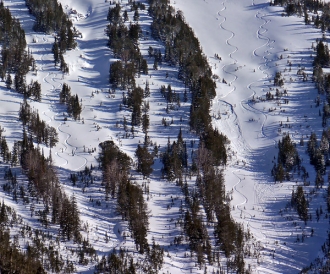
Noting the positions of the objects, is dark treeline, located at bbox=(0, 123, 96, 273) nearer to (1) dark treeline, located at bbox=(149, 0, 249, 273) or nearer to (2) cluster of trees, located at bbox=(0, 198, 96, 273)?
(2) cluster of trees, located at bbox=(0, 198, 96, 273)

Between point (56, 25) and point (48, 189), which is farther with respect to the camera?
point (56, 25)

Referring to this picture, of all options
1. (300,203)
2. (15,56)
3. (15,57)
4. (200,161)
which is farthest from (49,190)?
(15,56)

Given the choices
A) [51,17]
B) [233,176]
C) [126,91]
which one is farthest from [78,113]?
[51,17]

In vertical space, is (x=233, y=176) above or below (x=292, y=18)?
below

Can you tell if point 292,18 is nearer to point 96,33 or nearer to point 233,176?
point 96,33

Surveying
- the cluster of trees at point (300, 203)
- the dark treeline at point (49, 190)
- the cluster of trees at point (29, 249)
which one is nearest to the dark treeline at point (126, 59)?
the dark treeline at point (49, 190)

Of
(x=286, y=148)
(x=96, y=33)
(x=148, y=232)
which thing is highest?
(x=96, y=33)

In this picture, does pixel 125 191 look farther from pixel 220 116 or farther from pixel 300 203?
pixel 220 116
